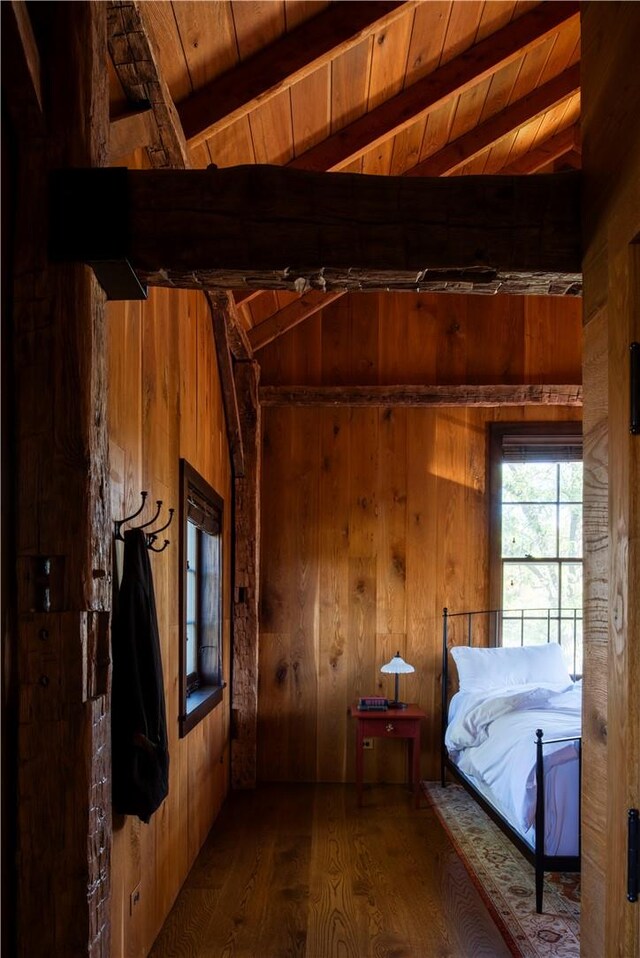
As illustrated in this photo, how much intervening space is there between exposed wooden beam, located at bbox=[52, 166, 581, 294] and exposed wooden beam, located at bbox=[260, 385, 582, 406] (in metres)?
4.11

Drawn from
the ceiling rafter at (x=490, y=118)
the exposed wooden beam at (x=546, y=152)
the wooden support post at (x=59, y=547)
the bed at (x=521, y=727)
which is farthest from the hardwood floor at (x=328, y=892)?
the exposed wooden beam at (x=546, y=152)

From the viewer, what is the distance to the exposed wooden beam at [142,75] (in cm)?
219

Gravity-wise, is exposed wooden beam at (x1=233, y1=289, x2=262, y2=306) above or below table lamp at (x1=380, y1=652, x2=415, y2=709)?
above

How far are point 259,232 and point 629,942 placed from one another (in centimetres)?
151

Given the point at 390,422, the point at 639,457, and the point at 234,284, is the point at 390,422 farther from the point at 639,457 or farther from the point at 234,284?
the point at 639,457

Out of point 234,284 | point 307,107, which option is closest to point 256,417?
point 307,107

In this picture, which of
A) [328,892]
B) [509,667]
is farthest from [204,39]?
[509,667]

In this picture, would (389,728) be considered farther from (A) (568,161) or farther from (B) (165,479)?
(A) (568,161)

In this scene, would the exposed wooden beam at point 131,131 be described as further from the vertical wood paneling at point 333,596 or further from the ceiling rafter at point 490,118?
the vertical wood paneling at point 333,596

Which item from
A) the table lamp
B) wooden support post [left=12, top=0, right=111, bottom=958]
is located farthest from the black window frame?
wooden support post [left=12, top=0, right=111, bottom=958]

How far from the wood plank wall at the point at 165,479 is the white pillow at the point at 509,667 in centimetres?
174

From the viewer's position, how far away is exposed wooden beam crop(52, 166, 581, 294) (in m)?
1.71

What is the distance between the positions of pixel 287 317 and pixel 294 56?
8.98ft

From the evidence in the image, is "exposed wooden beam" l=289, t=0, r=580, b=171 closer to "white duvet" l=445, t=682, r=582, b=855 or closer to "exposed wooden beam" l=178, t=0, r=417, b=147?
"exposed wooden beam" l=178, t=0, r=417, b=147
